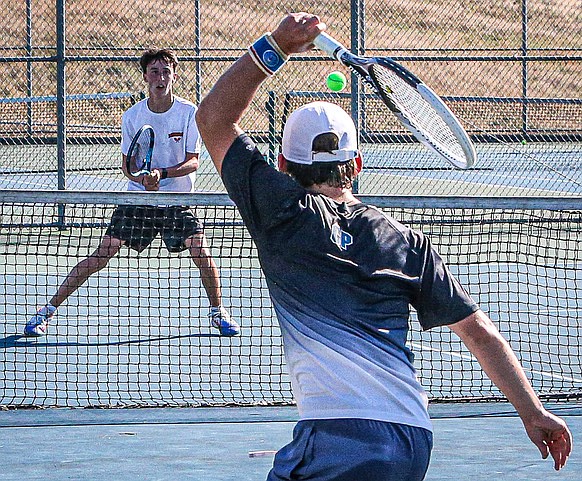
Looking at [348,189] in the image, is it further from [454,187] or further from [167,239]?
[454,187]

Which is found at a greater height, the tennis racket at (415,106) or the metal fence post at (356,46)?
the metal fence post at (356,46)

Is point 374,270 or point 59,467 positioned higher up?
point 374,270

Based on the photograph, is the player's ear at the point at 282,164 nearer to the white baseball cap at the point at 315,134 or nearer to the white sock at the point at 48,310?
the white baseball cap at the point at 315,134

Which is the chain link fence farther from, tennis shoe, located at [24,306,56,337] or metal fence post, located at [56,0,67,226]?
tennis shoe, located at [24,306,56,337]

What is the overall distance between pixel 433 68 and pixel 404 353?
76.3 ft

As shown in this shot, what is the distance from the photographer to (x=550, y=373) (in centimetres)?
652

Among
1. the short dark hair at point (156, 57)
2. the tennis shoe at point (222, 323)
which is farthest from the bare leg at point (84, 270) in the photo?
the short dark hair at point (156, 57)

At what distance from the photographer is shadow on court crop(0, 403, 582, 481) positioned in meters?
4.74

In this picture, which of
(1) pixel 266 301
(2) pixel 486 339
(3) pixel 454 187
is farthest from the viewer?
(3) pixel 454 187

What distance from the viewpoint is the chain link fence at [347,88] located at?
15.9 metres

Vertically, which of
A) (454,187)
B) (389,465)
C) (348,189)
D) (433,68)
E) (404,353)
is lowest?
(389,465)

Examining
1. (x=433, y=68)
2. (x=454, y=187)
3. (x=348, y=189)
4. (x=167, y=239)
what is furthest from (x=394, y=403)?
(x=433, y=68)

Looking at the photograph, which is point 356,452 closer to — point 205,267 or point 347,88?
point 205,267

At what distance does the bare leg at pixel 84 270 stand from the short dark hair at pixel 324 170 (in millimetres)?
4491
